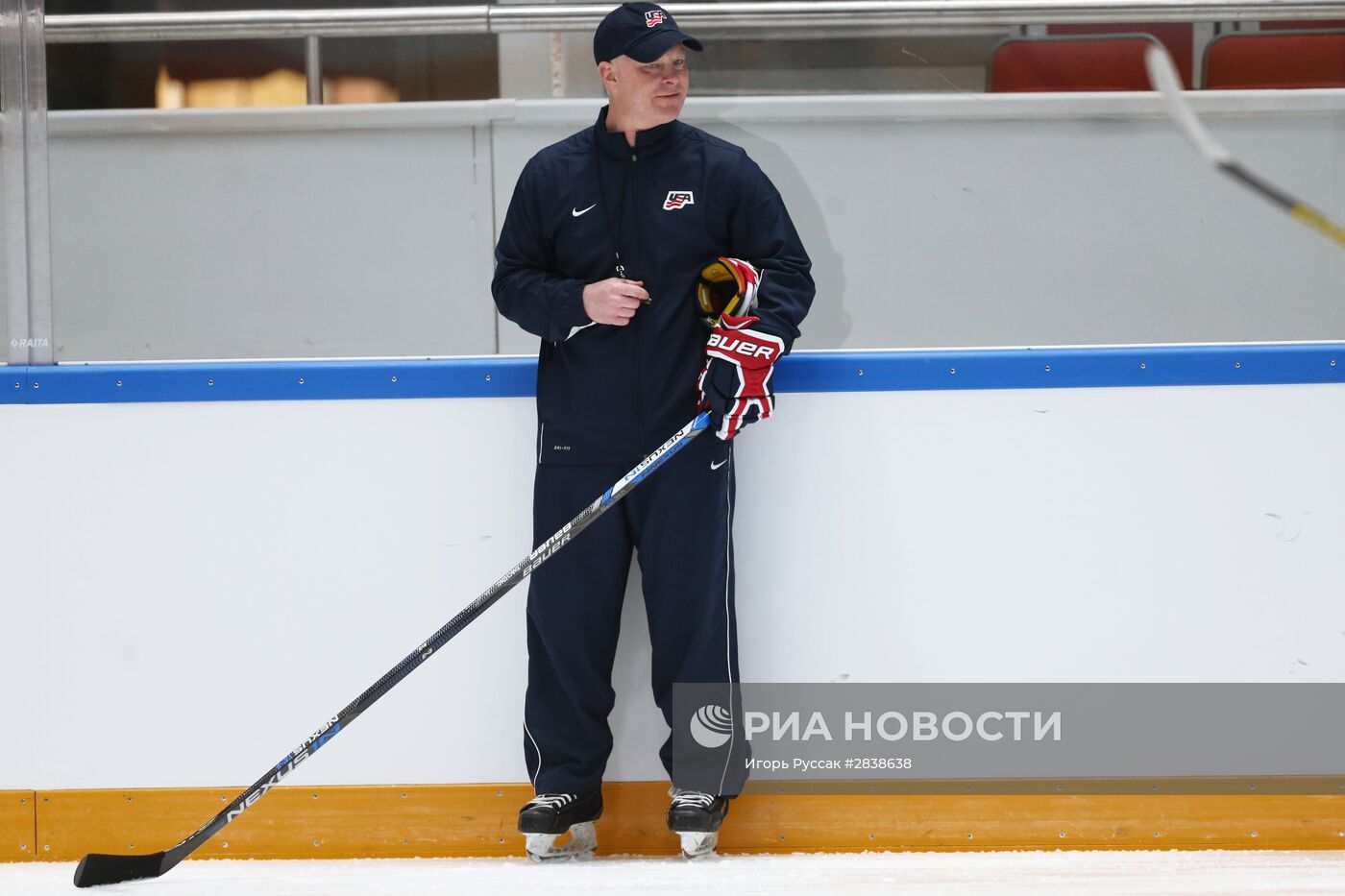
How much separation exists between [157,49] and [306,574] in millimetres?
1530

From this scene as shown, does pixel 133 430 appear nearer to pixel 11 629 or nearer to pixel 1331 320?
pixel 11 629

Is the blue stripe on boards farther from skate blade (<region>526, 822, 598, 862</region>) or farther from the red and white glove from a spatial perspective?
skate blade (<region>526, 822, 598, 862</region>)

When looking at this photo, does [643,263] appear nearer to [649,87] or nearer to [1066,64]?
[649,87]

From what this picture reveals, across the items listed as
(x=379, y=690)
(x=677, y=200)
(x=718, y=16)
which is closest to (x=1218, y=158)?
(x=677, y=200)

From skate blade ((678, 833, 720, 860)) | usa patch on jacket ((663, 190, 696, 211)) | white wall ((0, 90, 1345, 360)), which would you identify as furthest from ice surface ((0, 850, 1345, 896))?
usa patch on jacket ((663, 190, 696, 211))

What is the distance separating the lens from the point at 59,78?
2338mm

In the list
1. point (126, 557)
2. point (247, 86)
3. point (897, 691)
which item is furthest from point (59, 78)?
point (897, 691)

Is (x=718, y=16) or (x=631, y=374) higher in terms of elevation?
(x=718, y=16)

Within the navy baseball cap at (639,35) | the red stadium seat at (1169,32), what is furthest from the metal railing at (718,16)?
the navy baseball cap at (639,35)

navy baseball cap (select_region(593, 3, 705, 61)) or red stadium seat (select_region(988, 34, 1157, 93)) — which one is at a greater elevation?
red stadium seat (select_region(988, 34, 1157, 93))

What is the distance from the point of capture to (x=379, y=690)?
77.4 inches

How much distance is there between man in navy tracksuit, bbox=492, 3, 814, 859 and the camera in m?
1.97

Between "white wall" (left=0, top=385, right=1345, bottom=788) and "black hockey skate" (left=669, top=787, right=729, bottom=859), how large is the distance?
0.47ft

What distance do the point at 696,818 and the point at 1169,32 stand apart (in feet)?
6.39
